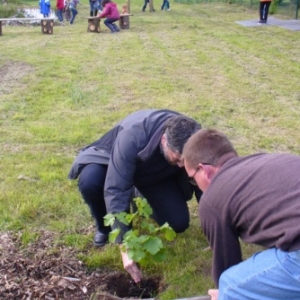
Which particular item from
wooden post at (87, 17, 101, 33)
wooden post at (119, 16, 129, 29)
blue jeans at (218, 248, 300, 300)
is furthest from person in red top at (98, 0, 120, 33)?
blue jeans at (218, 248, 300, 300)

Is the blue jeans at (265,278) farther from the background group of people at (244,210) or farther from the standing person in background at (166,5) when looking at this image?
the standing person in background at (166,5)

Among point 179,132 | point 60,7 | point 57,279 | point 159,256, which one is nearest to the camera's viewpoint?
point 179,132

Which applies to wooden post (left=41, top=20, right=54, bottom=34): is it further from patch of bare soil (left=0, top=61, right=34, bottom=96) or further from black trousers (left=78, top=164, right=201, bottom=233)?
black trousers (left=78, top=164, right=201, bottom=233)

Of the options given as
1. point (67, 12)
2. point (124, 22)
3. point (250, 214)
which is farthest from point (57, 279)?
point (67, 12)

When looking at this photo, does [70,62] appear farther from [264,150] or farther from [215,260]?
[215,260]

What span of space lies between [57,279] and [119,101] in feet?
16.1

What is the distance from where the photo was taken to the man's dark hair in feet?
10.3

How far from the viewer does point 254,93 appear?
871 cm

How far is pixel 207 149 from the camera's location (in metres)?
2.61

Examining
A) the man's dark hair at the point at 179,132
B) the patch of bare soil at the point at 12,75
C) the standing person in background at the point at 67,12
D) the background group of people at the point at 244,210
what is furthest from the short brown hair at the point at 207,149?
the standing person in background at the point at 67,12

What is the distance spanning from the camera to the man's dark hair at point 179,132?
314 cm

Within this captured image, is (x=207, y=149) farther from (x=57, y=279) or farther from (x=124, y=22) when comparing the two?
(x=124, y=22)

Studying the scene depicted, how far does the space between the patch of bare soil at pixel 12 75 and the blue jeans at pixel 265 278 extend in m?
6.82

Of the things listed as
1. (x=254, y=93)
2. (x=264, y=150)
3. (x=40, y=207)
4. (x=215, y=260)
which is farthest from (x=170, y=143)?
(x=254, y=93)
